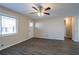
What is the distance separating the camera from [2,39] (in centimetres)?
431

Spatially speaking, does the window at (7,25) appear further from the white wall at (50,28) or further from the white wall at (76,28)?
the white wall at (76,28)

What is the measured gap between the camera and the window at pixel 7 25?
453cm

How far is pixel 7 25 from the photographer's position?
5.05 m

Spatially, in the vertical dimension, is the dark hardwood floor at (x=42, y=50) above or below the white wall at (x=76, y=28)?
below

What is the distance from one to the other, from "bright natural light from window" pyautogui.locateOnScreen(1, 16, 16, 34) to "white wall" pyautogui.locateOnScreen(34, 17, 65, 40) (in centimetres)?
322

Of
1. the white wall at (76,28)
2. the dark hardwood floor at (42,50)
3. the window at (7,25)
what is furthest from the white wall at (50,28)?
Answer: the window at (7,25)

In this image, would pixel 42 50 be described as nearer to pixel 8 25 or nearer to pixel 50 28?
pixel 8 25

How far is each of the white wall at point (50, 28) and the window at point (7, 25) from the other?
3224 millimetres

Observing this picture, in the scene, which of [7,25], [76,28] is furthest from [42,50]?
[76,28]

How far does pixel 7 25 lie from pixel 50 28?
12.5 ft

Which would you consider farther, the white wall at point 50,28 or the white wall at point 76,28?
the white wall at point 50,28

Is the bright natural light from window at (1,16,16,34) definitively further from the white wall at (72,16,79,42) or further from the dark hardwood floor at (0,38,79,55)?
the white wall at (72,16,79,42)

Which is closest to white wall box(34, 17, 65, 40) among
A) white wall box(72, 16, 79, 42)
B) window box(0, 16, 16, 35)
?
white wall box(72, 16, 79, 42)
